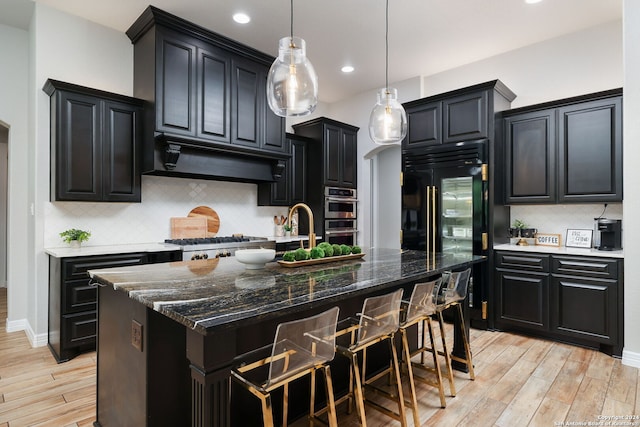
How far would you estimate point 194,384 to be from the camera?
131cm

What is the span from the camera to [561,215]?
398 centimetres

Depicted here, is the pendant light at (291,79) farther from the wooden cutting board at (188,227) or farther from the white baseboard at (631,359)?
the white baseboard at (631,359)

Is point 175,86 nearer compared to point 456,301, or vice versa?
point 456,301

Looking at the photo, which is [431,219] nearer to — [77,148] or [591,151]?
[591,151]

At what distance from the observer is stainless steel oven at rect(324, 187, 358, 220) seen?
210 inches

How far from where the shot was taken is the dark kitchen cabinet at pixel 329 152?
5.34 m

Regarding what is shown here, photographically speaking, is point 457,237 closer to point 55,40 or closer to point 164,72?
point 164,72

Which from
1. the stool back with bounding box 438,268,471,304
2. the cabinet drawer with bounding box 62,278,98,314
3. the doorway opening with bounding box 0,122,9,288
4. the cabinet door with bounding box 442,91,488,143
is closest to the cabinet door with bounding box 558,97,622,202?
the cabinet door with bounding box 442,91,488,143

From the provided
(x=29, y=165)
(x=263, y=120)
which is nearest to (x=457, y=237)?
(x=263, y=120)

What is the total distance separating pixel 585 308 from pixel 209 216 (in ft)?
13.8

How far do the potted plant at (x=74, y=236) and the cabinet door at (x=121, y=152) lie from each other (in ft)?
1.28

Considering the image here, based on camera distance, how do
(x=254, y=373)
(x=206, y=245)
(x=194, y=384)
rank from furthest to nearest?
(x=206, y=245) → (x=254, y=373) → (x=194, y=384)

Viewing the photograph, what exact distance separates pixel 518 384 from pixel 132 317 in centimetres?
269

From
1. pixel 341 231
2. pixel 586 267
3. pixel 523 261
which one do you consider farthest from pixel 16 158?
pixel 586 267
